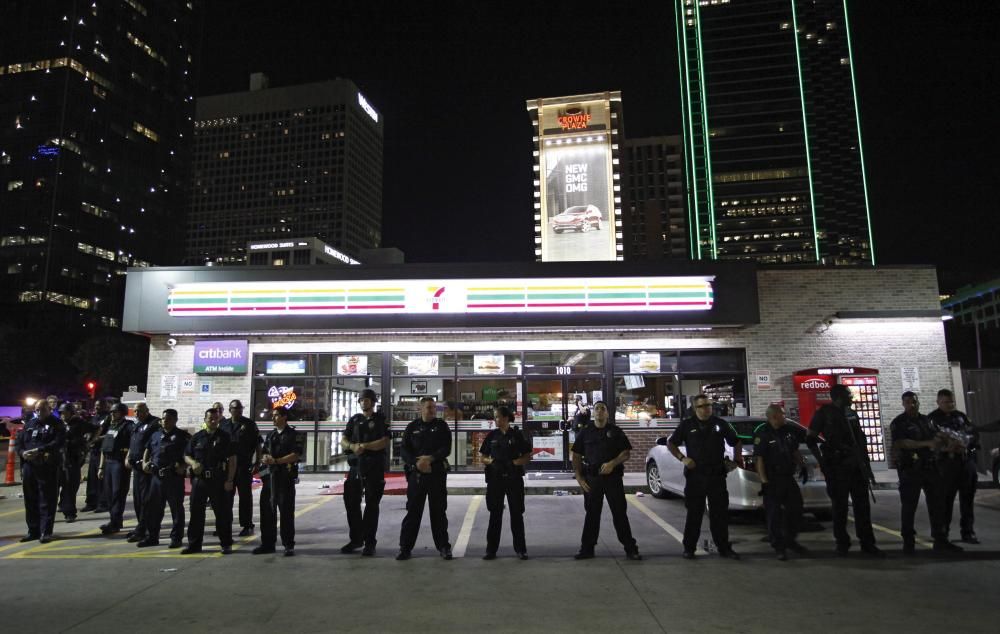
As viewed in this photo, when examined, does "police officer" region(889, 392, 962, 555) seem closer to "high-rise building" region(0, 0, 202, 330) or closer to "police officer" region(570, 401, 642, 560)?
"police officer" region(570, 401, 642, 560)

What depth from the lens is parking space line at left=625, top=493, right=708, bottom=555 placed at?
8248mm

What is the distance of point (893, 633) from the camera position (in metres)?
4.79

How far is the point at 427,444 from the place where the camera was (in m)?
7.73

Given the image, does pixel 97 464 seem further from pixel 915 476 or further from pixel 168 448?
pixel 915 476

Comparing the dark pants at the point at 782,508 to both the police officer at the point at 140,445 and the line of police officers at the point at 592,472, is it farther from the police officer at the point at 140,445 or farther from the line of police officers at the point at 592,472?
the police officer at the point at 140,445

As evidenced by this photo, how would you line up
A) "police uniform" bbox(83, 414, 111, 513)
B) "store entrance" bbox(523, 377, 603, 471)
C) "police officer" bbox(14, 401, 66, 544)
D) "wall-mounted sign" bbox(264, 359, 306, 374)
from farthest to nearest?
"wall-mounted sign" bbox(264, 359, 306, 374) → "store entrance" bbox(523, 377, 603, 471) → "police uniform" bbox(83, 414, 111, 513) → "police officer" bbox(14, 401, 66, 544)

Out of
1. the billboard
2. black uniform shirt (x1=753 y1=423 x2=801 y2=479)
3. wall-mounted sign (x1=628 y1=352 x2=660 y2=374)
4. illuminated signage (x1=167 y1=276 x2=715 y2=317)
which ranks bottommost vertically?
black uniform shirt (x1=753 y1=423 x2=801 y2=479)

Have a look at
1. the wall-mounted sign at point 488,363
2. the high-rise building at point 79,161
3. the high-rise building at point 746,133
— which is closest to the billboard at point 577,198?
the wall-mounted sign at point 488,363

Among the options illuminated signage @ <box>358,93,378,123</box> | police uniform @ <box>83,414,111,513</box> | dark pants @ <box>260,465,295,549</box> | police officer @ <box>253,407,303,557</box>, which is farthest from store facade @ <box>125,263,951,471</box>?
illuminated signage @ <box>358,93,378,123</box>

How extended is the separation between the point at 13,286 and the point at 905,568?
12256cm

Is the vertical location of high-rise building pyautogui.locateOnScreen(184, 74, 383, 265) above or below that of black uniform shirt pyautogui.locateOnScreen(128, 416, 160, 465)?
above

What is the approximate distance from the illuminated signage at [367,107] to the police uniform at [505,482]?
175 meters

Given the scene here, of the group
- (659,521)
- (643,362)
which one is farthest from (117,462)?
(643,362)

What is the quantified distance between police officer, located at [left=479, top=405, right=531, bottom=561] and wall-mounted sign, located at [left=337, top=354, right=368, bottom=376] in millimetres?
8695
